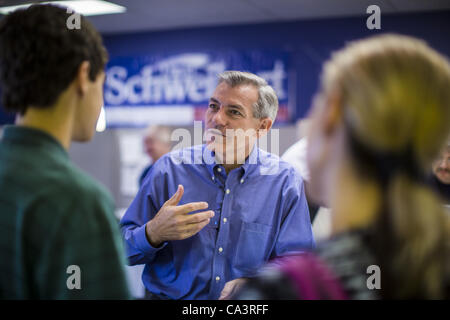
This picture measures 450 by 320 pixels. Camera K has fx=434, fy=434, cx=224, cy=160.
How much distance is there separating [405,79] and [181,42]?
4018mm

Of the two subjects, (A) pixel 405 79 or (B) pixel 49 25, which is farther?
(B) pixel 49 25

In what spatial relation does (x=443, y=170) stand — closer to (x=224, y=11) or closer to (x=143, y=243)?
(x=143, y=243)

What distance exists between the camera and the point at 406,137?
24.1 inches

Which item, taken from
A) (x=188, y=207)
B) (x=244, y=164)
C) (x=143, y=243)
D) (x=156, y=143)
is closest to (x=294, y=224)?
(x=244, y=164)

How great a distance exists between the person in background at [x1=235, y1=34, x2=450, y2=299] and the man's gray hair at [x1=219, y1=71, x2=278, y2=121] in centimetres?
93

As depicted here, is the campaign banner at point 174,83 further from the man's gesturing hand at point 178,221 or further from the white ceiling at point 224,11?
the man's gesturing hand at point 178,221

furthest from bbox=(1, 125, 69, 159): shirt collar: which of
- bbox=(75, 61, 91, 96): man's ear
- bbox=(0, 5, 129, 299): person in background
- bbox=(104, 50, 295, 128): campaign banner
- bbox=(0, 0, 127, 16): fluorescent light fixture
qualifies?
bbox=(104, 50, 295, 128): campaign banner

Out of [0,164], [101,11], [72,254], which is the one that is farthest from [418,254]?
[101,11]

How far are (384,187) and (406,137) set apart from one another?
0.25ft

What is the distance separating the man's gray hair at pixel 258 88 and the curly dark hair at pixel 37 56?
849mm

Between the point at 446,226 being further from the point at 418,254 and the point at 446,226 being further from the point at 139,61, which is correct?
the point at 139,61

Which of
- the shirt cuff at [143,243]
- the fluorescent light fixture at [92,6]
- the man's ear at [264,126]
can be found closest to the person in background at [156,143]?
the fluorescent light fixture at [92,6]

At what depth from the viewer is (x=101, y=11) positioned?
10.9 ft

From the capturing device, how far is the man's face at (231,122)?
1.53 m
